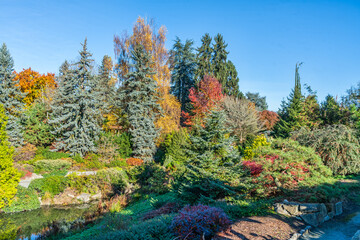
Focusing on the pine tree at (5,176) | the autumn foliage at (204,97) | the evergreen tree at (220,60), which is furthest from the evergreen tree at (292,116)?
the pine tree at (5,176)

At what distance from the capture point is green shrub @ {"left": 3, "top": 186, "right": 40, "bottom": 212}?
34.9 ft

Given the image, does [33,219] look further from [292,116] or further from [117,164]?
[292,116]

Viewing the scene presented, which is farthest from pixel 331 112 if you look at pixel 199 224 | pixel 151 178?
pixel 199 224

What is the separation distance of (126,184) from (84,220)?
4.17m

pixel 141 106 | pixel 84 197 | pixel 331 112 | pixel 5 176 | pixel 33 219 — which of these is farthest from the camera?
pixel 141 106

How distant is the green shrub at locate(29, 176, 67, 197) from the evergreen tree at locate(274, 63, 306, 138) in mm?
16379

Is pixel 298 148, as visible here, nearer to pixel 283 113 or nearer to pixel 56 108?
pixel 283 113

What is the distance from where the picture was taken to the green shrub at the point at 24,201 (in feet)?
34.9

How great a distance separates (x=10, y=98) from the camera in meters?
17.9

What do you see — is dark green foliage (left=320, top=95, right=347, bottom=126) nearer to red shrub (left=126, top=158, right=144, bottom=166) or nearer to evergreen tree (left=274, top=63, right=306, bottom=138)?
evergreen tree (left=274, top=63, right=306, bottom=138)

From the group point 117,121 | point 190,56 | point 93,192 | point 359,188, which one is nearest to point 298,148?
point 359,188

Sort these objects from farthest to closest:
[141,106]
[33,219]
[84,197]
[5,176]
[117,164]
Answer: [141,106] → [117,164] → [84,197] → [5,176] → [33,219]

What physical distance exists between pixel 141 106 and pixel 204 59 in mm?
12485

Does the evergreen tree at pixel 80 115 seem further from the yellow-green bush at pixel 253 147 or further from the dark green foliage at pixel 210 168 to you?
the dark green foliage at pixel 210 168
